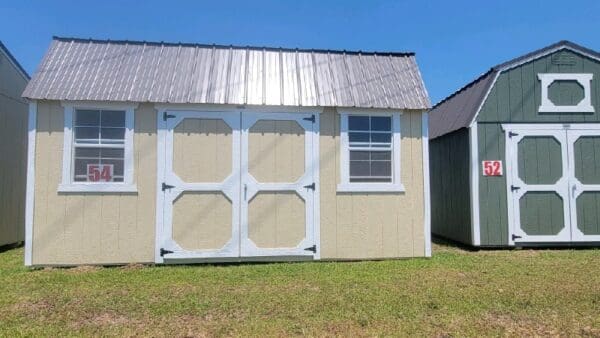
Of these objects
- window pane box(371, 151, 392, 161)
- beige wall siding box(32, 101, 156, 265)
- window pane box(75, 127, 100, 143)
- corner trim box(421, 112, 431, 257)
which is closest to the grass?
beige wall siding box(32, 101, 156, 265)

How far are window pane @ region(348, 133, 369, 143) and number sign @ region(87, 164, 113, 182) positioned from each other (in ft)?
12.8

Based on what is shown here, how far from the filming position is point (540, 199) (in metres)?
7.80

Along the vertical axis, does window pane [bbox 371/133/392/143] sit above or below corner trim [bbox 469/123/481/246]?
above

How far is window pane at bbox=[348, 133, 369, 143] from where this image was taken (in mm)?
6930

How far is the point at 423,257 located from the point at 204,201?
148 inches

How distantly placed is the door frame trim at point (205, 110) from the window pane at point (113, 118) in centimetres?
54

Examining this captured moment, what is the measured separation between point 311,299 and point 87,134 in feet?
14.5

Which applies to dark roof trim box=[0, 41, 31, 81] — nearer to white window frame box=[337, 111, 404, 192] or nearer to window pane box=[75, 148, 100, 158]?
window pane box=[75, 148, 100, 158]

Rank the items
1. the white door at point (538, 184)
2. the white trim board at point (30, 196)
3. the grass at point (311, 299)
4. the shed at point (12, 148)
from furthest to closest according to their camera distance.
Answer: the shed at point (12, 148)
the white door at point (538, 184)
the white trim board at point (30, 196)
the grass at point (311, 299)

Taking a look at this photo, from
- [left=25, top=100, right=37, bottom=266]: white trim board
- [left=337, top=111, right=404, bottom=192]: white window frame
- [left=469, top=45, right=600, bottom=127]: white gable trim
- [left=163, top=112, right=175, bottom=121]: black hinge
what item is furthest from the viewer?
[left=469, top=45, right=600, bottom=127]: white gable trim

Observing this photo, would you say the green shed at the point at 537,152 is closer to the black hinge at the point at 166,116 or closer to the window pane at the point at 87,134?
the black hinge at the point at 166,116

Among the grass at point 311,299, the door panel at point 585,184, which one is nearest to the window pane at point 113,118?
the grass at point 311,299

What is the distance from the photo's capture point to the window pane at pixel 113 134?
6430 millimetres

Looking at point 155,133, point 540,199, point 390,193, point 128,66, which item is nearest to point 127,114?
point 155,133
